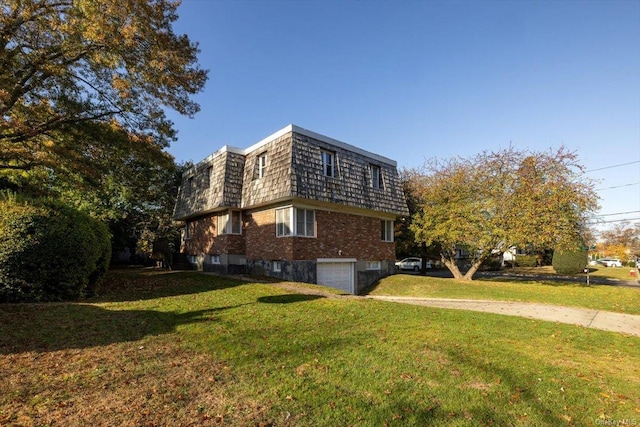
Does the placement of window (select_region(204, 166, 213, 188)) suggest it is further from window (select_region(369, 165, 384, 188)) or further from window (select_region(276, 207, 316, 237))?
window (select_region(369, 165, 384, 188))

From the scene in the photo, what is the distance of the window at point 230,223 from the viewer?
16891mm

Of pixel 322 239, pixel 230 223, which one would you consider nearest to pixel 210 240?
pixel 230 223

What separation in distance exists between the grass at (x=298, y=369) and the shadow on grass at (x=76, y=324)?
31mm

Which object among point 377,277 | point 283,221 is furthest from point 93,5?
point 377,277

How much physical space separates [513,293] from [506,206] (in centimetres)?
476

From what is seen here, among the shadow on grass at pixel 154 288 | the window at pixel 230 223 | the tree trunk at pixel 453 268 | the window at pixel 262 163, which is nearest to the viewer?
the shadow on grass at pixel 154 288

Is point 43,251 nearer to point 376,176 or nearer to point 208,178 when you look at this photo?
point 208,178

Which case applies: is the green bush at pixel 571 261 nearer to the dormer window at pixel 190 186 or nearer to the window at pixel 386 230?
the window at pixel 386 230

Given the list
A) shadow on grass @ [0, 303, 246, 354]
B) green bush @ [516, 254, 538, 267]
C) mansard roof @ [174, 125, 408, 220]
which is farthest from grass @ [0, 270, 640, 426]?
green bush @ [516, 254, 538, 267]

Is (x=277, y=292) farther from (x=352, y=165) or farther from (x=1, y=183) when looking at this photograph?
(x=1, y=183)

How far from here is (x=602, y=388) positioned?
4.39 meters

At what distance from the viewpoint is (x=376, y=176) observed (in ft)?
59.9

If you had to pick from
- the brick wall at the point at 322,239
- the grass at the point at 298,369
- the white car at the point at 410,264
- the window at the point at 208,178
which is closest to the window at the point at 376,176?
the brick wall at the point at 322,239

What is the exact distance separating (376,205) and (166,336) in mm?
13009
